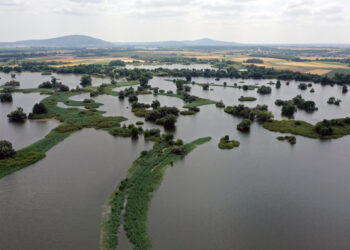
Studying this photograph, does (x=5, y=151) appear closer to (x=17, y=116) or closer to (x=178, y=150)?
(x=17, y=116)

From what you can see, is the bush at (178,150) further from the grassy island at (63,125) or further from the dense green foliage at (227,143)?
the grassy island at (63,125)

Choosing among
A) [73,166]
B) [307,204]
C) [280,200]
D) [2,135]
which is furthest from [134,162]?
[2,135]

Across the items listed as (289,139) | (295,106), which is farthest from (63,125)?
(295,106)

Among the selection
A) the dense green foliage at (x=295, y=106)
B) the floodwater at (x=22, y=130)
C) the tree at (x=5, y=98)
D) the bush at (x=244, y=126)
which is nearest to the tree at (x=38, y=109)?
the floodwater at (x=22, y=130)

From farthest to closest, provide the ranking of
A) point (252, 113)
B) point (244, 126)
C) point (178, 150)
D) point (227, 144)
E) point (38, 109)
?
point (38, 109), point (252, 113), point (244, 126), point (227, 144), point (178, 150)

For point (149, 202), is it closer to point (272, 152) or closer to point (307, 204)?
point (307, 204)
